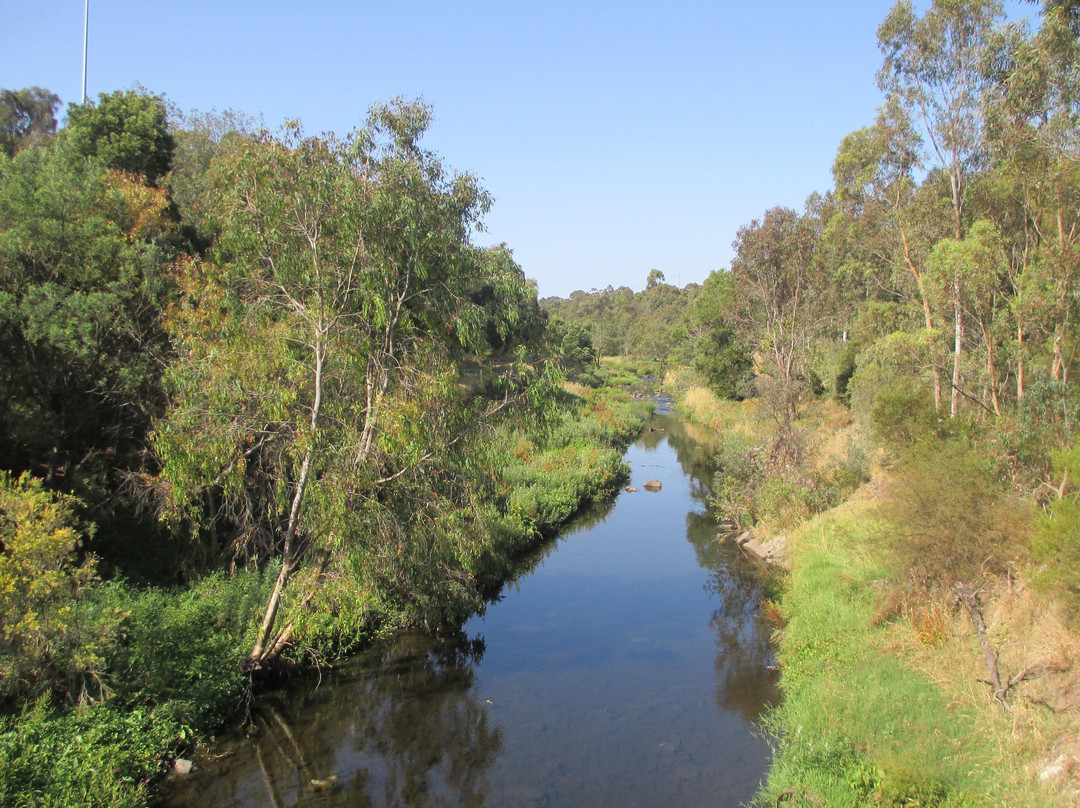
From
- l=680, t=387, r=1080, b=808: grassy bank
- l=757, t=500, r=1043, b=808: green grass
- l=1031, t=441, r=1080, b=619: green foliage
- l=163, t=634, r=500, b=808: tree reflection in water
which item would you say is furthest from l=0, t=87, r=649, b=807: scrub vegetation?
l=1031, t=441, r=1080, b=619: green foliage

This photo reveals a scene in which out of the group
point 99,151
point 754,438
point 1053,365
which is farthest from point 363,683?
point 754,438

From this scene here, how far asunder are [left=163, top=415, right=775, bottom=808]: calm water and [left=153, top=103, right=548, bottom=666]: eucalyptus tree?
222 centimetres

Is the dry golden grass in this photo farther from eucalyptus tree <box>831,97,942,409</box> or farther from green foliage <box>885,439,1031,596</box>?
eucalyptus tree <box>831,97,942,409</box>

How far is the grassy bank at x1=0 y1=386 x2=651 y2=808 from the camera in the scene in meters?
8.90

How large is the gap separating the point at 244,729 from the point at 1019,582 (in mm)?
12430

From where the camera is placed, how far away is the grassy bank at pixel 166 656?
890 centimetres

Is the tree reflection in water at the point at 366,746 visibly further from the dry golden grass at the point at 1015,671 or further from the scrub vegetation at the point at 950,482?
the dry golden grass at the point at 1015,671

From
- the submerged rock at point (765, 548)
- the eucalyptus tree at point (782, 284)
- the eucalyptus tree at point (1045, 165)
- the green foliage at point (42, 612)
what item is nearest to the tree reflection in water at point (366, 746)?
the green foliage at point (42, 612)

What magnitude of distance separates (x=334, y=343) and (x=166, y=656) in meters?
5.50

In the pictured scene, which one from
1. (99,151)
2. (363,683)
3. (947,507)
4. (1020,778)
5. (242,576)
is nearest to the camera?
(1020,778)

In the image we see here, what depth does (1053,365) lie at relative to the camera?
50.9 ft

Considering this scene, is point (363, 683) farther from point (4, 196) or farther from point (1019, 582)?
point (4, 196)

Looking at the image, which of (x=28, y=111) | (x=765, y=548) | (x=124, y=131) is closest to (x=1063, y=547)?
(x=765, y=548)

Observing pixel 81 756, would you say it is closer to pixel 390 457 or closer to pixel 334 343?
pixel 390 457
